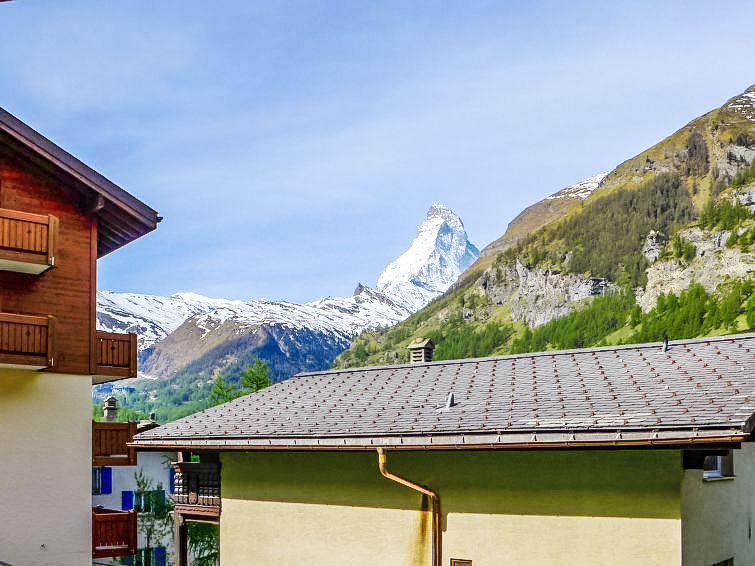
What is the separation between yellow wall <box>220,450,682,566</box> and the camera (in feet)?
34.4

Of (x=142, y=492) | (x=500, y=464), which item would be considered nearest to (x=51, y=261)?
(x=500, y=464)

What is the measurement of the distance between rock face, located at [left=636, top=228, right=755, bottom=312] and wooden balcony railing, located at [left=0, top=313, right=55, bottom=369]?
12272 cm

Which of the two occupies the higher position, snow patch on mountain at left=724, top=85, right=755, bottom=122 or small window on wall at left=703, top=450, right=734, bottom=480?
snow patch on mountain at left=724, top=85, right=755, bottom=122

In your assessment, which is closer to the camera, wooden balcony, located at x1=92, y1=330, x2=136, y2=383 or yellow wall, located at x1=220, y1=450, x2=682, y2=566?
yellow wall, located at x1=220, y1=450, x2=682, y2=566

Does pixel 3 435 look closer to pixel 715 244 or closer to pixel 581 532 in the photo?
pixel 581 532

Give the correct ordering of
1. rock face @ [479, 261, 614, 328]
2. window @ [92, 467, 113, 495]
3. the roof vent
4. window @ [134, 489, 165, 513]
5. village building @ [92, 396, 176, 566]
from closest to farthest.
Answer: the roof vent, window @ [92, 467, 113, 495], village building @ [92, 396, 176, 566], window @ [134, 489, 165, 513], rock face @ [479, 261, 614, 328]

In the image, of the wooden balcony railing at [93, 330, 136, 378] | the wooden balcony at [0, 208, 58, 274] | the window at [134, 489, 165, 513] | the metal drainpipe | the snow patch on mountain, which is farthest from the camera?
the snow patch on mountain

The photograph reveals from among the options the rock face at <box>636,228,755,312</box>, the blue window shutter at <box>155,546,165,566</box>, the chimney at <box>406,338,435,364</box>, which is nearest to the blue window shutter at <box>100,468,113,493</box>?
the blue window shutter at <box>155,546,165,566</box>

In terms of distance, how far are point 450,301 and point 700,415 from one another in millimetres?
181262

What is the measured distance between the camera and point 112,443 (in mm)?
17250

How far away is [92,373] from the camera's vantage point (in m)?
15.7

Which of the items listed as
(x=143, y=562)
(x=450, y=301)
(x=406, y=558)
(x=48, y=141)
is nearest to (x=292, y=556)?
(x=406, y=558)

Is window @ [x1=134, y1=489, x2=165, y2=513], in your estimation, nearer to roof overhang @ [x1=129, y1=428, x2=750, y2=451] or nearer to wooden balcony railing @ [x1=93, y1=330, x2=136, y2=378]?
wooden balcony railing @ [x1=93, y1=330, x2=136, y2=378]

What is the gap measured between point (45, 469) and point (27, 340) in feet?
7.76
